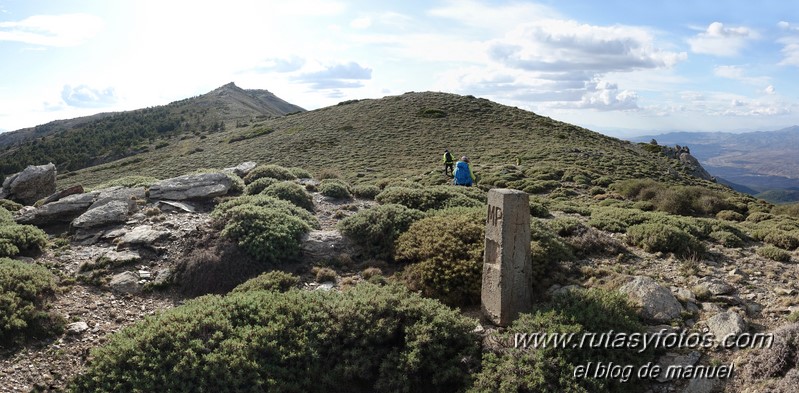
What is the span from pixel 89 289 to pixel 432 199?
9.24 m

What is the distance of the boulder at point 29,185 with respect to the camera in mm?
20938

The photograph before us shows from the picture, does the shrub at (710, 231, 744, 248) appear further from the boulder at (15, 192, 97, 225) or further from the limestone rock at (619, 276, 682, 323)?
the boulder at (15, 192, 97, 225)

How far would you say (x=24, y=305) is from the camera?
8.64 metres

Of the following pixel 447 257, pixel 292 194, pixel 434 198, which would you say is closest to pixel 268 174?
pixel 292 194

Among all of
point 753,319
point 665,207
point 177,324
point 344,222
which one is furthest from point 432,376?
point 665,207

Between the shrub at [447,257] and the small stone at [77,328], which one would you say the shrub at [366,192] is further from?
the small stone at [77,328]

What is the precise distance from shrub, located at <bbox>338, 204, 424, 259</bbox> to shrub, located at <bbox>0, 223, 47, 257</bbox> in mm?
7549

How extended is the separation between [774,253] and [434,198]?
8.61 meters

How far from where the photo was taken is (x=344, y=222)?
43.9 ft

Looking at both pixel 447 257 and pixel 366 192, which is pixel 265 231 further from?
pixel 366 192

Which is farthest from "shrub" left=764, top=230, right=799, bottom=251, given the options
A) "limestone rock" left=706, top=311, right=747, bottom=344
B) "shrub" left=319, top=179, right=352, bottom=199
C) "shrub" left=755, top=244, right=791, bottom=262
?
"shrub" left=319, top=179, right=352, bottom=199

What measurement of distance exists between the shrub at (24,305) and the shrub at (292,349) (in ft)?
4.46

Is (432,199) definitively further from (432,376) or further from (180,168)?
(180,168)

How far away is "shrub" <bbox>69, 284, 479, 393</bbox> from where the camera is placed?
7312 mm
